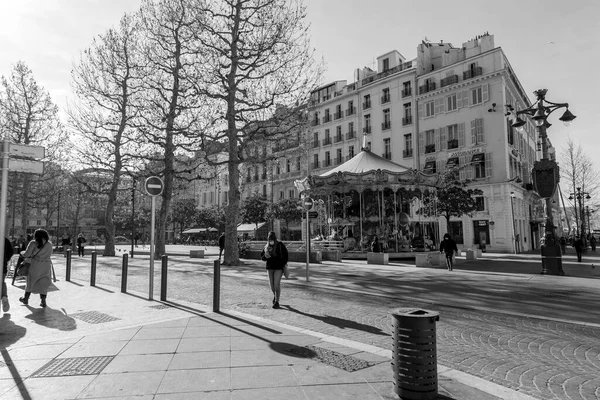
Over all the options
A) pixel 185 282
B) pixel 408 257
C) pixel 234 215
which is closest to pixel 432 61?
pixel 408 257

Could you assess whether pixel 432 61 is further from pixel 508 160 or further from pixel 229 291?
pixel 229 291

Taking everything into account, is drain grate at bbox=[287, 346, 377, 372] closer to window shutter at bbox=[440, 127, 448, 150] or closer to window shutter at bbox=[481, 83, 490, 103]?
window shutter at bbox=[481, 83, 490, 103]

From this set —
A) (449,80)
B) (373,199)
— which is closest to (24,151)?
(373,199)

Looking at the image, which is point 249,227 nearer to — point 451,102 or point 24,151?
point 451,102

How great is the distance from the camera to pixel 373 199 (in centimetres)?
2475

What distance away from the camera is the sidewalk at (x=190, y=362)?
11.8 ft

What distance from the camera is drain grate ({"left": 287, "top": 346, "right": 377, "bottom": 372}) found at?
432 cm

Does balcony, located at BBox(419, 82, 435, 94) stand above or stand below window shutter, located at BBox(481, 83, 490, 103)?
above

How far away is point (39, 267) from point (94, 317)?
208 centimetres

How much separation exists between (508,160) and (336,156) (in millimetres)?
19323

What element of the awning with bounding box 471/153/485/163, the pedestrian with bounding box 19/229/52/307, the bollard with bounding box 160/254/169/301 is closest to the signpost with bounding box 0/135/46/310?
the pedestrian with bounding box 19/229/52/307

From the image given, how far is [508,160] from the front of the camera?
35312mm

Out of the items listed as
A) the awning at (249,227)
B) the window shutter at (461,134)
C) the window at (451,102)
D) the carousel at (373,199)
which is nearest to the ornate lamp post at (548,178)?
the carousel at (373,199)

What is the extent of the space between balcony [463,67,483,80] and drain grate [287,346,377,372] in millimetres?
37764
